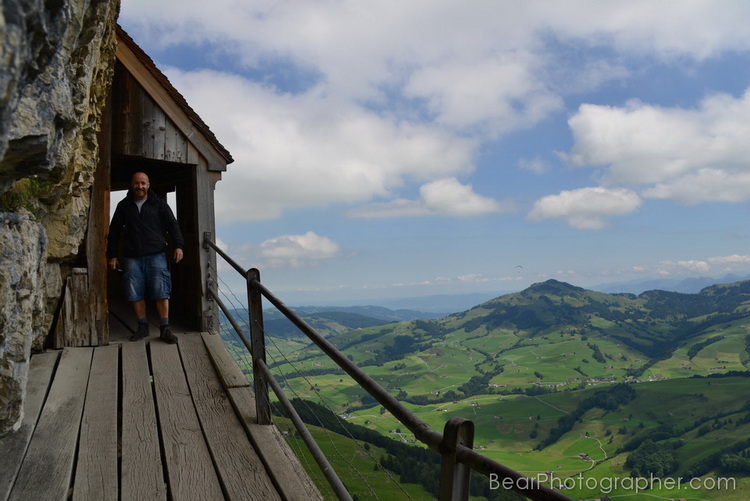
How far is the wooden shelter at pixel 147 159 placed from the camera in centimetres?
656

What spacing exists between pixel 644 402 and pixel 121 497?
142 metres

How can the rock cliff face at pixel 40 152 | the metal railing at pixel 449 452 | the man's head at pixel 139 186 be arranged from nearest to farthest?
the metal railing at pixel 449 452, the rock cliff face at pixel 40 152, the man's head at pixel 139 186

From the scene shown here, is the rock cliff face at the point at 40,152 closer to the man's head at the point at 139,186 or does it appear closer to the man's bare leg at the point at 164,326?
the man's head at the point at 139,186

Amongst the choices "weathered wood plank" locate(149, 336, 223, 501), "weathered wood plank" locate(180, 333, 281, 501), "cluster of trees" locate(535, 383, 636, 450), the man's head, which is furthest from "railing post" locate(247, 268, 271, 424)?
"cluster of trees" locate(535, 383, 636, 450)

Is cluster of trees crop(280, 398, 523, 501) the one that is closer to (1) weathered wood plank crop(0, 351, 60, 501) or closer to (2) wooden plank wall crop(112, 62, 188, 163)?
(2) wooden plank wall crop(112, 62, 188, 163)

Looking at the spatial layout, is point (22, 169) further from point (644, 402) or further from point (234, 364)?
point (644, 402)

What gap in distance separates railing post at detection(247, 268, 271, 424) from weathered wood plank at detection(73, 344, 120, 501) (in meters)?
1.13

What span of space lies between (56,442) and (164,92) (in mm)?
5082

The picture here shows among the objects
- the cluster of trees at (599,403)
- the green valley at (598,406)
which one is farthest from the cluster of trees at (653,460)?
the cluster of trees at (599,403)

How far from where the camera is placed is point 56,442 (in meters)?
4.09

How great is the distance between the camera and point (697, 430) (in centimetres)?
10456

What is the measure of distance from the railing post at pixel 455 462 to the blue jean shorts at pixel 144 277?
19.0 ft

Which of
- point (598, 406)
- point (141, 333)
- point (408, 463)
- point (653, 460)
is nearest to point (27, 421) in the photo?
point (141, 333)

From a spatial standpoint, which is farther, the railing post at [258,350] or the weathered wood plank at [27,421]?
the railing post at [258,350]
